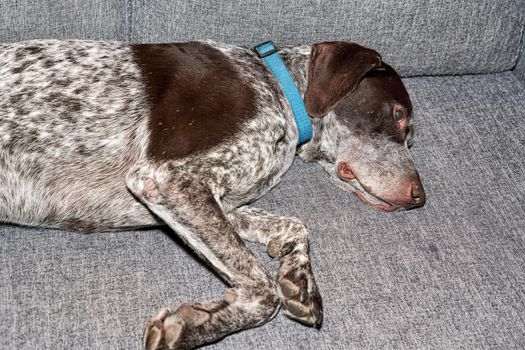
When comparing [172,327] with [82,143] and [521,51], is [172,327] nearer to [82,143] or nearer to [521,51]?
[82,143]

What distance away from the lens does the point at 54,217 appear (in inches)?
125

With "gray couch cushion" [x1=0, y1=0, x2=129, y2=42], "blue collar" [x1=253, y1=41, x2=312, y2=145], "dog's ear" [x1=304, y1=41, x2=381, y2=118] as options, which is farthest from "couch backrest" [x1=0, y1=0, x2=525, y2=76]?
"dog's ear" [x1=304, y1=41, x2=381, y2=118]

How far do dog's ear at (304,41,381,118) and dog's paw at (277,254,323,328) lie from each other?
2.38 ft

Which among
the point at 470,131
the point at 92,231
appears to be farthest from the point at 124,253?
the point at 470,131

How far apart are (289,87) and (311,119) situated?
193 millimetres

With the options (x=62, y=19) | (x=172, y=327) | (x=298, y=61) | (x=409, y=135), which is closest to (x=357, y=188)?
(x=409, y=135)

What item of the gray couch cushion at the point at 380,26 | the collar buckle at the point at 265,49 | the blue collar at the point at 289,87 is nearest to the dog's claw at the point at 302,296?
the blue collar at the point at 289,87

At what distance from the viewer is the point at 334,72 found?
3.39m

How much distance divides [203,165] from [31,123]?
73 centimetres

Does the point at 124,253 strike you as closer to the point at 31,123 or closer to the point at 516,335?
the point at 31,123

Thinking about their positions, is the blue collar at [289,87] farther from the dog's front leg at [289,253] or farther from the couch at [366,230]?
the dog's front leg at [289,253]

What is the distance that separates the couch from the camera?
9.65ft

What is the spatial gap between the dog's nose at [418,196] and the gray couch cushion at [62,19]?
5.34ft

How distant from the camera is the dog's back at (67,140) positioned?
3104 mm
